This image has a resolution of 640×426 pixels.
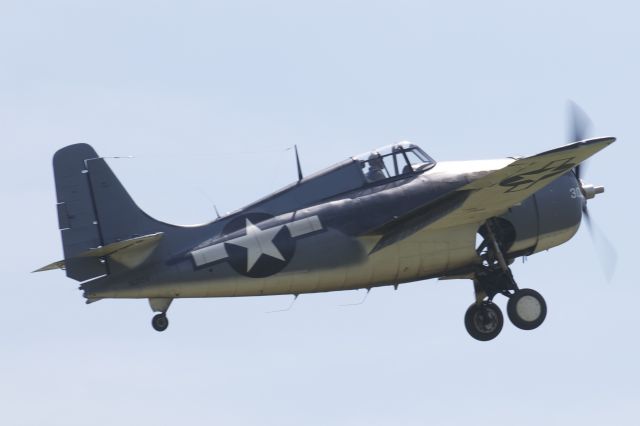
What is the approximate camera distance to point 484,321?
24328 millimetres

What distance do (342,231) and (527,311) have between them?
2966 millimetres

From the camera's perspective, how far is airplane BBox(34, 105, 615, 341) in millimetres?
22375

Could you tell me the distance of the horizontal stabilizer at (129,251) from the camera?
22.2 m

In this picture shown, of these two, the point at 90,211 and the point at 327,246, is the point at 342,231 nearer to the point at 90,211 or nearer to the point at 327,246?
the point at 327,246

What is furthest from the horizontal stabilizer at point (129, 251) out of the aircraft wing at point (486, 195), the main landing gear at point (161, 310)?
the aircraft wing at point (486, 195)

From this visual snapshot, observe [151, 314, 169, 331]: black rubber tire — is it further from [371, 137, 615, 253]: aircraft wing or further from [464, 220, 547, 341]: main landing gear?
[464, 220, 547, 341]: main landing gear

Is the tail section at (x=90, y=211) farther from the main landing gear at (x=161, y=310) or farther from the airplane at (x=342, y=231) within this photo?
the main landing gear at (x=161, y=310)

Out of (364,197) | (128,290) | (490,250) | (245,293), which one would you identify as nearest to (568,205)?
(490,250)

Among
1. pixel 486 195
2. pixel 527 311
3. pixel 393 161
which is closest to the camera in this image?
pixel 486 195

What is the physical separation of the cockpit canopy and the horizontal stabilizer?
9.87 feet

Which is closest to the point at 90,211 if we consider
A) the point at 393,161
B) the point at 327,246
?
the point at 327,246

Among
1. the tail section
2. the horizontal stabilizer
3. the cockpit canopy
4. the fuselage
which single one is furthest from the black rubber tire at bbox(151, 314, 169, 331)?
the cockpit canopy

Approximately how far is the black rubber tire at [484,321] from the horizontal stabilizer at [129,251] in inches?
186

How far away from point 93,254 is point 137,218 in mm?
906
